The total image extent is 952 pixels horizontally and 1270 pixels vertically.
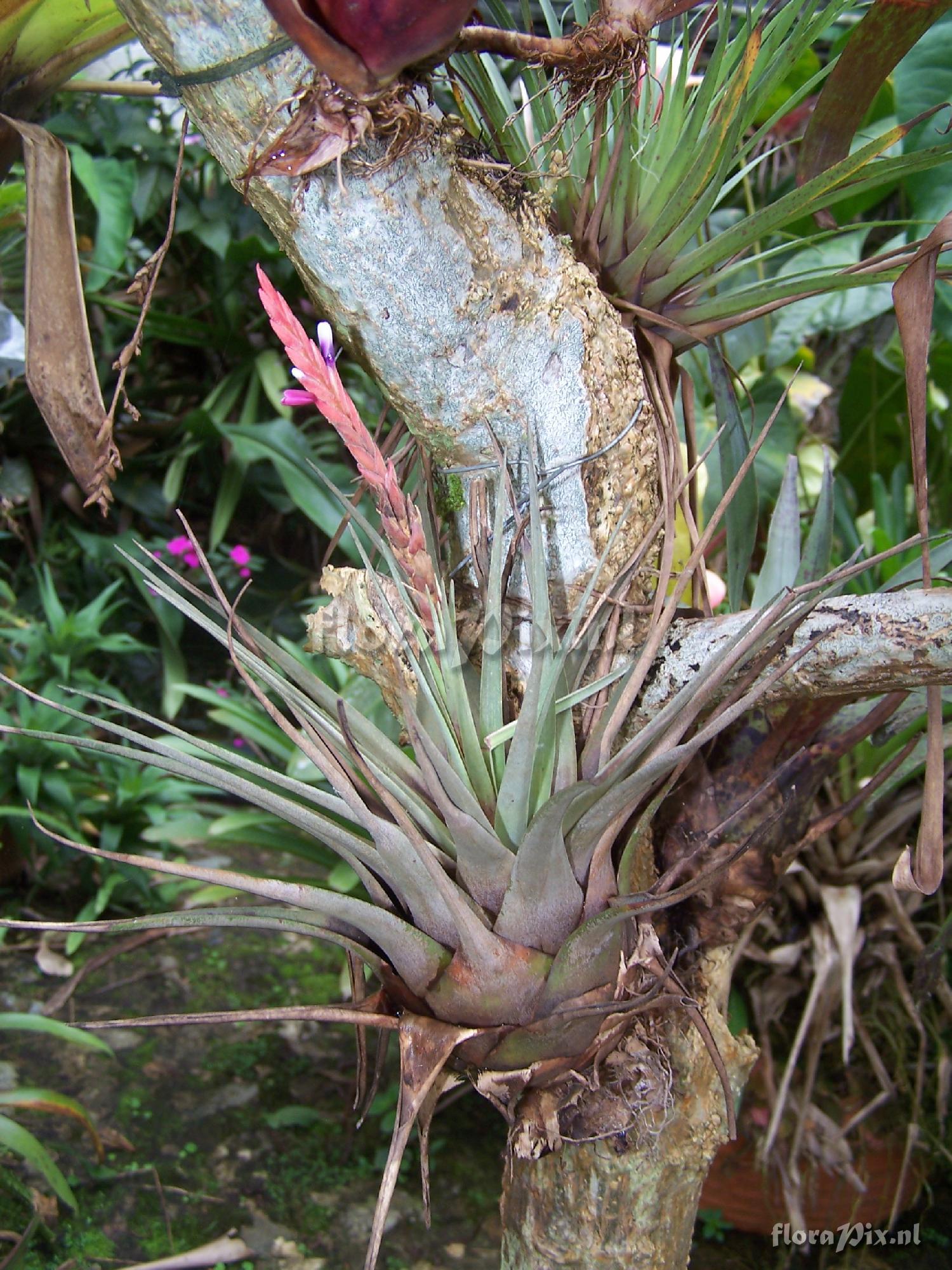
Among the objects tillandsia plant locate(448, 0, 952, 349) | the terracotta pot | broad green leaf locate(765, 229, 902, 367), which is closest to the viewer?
tillandsia plant locate(448, 0, 952, 349)

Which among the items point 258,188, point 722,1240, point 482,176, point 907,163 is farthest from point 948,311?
point 722,1240

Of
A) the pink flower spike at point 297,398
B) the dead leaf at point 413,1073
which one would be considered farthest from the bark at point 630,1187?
the pink flower spike at point 297,398

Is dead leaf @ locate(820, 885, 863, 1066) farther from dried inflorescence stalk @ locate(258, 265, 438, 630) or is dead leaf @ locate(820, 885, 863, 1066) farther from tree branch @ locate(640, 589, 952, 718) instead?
dried inflorescence stalk @ locate(258, 265, 438, 630)

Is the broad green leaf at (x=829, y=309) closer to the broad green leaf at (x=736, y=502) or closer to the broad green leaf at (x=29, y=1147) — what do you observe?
the broad green leaf at (x=736, y=502)

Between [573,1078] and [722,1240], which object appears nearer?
[573,1078]

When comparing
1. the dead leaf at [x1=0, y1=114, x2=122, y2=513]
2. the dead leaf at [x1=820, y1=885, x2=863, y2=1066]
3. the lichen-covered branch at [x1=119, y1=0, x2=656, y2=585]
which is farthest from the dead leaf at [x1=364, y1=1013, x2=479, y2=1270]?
the dead leaf at [x1=820, y1=885, x2=863, y2=1066]

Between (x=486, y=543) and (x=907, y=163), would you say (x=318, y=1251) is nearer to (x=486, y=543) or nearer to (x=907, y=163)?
(x=486, y=543)
